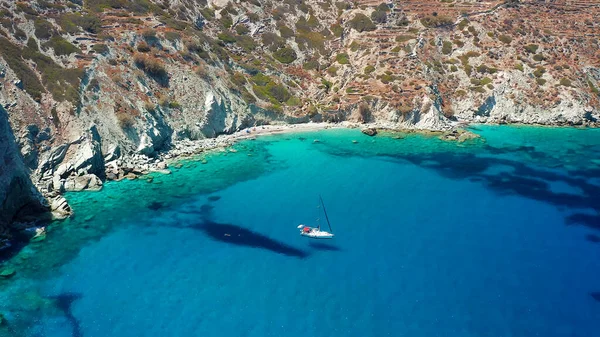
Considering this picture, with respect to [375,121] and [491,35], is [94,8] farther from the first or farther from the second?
[491,35]

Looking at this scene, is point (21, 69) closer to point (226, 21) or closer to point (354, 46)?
point (226, 21)

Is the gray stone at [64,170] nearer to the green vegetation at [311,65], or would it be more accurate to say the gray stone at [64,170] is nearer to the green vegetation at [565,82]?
the green vegetation at [311,65]

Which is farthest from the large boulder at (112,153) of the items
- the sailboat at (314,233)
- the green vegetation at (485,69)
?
the green vegetation at (485,69)

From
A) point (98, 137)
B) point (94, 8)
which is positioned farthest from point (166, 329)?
point (94, 8)

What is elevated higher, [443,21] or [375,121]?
[443,21]

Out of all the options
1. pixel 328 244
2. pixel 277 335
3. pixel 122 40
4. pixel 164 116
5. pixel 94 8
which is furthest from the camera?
pixel 94 8

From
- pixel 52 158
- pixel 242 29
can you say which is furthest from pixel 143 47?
pixel 242 29
